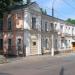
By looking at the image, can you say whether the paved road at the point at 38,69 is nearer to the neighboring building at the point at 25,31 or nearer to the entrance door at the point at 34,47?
the neighboring building at the point at 25,31

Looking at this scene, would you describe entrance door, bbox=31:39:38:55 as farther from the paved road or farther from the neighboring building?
the paved road

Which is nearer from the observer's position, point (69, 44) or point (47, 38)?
point (47, 38)

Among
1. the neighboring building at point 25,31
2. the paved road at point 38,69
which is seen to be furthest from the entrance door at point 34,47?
the paved road at point 38,69

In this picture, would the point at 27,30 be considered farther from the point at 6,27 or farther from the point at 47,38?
the point at 47,38

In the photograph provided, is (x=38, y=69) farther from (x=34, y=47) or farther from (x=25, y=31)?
(x=34, y=47)

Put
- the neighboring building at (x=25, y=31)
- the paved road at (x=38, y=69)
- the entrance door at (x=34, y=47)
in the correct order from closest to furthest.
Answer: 1. the paved road at (x=38, y=69)
2. the neighboring building at (x=25, y=31)
3. the entrance door at (x=34, y=47)

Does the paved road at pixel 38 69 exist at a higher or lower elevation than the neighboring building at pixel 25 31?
lower

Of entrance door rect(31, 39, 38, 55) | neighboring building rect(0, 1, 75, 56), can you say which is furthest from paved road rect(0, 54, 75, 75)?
entrance door rect(31, 39, 38, 55)

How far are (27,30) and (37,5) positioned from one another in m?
5.28

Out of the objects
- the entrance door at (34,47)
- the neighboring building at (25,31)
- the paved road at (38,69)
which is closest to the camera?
the paved road at (38,69)

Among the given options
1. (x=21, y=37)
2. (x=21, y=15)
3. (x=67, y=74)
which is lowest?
(x=67, y=74)

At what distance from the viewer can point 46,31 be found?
47.0m

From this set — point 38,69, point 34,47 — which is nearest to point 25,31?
point 34,47

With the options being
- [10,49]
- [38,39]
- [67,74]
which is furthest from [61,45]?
[67,74]
